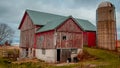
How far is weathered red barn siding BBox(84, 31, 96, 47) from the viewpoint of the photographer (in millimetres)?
37866

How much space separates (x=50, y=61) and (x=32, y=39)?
24.1 ft

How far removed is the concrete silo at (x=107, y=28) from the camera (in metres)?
34.4

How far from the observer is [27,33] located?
35.1 metres

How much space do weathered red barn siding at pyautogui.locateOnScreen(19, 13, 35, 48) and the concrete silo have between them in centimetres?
1330

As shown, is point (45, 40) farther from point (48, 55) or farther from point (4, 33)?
point (4, 33)

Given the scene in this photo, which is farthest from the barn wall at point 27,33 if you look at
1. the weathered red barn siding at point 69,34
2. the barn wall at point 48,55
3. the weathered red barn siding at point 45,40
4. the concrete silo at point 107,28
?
the concrete silo at point 107,28

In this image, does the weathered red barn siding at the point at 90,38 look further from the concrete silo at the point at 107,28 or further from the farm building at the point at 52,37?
the farm building at the point at 52,37

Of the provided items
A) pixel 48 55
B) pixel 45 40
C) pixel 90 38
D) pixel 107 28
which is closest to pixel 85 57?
pixel 48 55

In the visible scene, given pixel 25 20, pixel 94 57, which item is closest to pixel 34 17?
pixel 25 20

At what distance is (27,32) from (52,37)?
375 inches

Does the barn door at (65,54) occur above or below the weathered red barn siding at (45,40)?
below

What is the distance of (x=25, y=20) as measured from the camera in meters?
36.0

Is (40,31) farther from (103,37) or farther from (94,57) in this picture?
(103,37)

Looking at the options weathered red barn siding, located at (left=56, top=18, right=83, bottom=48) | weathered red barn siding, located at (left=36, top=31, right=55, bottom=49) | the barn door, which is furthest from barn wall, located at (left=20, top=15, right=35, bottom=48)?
the barn door
